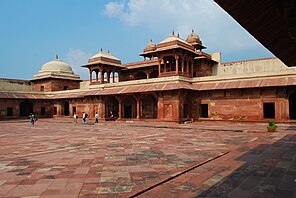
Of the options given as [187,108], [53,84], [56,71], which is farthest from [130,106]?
[56,71]

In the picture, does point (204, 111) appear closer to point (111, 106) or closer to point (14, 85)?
point (111, 106)

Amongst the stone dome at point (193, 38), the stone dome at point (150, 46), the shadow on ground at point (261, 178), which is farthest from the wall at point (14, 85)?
the shadow on ground at point (261, 178)

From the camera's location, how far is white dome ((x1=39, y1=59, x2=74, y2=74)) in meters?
37.9

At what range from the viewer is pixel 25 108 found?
34.2 meters

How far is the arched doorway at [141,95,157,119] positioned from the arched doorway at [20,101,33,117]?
57.6ft

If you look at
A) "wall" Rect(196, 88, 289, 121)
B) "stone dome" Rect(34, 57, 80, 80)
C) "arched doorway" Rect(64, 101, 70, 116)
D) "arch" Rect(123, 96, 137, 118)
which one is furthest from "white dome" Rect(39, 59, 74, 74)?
"wall" Rect(196, 88, 289, 121)

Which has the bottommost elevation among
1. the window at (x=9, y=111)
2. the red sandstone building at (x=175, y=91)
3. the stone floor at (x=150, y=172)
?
the stone floor at (x=150, y=172)

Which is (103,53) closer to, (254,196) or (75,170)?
(75,170)

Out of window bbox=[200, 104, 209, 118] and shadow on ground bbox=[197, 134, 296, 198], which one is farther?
window bbox=[200, 104, 209, 118]

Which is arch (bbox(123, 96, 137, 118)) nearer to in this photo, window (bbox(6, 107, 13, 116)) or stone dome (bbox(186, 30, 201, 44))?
stone dome (bbox(186, 30, 201, 44))

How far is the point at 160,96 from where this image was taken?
21.9 m

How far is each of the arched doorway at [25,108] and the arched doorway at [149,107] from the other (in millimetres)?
17570

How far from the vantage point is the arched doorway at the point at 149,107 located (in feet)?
85.9

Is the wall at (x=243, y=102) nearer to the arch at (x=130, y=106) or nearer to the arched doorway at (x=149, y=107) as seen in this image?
the arched doorway at (x=149, y=107)
